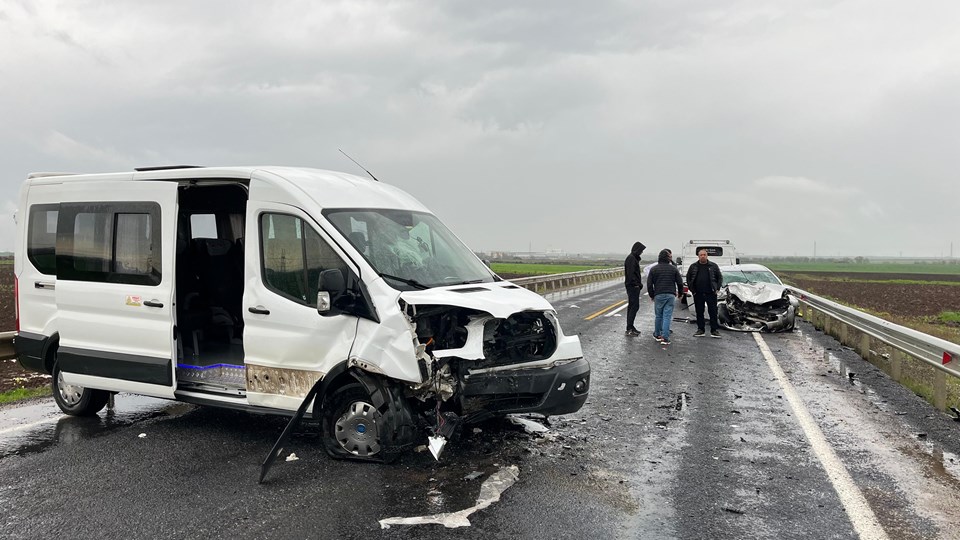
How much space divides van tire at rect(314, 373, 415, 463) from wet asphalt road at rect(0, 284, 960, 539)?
A: 13 centimetres

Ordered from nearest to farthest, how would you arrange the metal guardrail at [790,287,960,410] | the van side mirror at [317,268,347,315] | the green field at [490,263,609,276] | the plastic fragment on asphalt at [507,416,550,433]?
the van side mirror at [317,268,347,315]
the plastic fragment on asphalt at [507,416,550,433]
the metal guardrail at [790,287,960,410]
the green field at [490,263,609,276]

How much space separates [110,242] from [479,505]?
4493 mm

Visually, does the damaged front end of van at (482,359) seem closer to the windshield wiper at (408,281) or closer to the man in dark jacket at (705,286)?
the windshield wiper at (408,281)

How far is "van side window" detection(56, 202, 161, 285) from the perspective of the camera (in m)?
6.47

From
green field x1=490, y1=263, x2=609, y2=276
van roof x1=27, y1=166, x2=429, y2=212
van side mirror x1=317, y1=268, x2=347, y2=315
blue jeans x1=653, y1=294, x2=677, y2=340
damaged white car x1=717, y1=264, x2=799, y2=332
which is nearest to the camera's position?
van side mirror x1=317, y1=268, x2=347, y2=315

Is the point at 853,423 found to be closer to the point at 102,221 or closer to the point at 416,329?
the point at 416,329

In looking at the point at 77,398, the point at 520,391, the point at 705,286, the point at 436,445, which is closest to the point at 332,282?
the point at 436,445

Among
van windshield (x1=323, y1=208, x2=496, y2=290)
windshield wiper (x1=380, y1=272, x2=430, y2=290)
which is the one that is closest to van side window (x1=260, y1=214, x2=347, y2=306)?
van windshield (x1=323, y1=208, x2=496, y2=290)

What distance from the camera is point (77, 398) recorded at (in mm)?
7262

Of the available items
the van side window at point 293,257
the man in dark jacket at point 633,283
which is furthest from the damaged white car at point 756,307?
the van side window at point 293,257

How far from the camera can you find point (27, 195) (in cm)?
732

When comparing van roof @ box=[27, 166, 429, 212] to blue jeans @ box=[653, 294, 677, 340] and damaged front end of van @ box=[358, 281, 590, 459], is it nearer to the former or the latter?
damaged front end of van @ box=[358, 281, 590, 459]

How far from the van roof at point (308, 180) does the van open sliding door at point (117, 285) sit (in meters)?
0.09

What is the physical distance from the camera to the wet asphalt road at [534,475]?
14.3 feet
